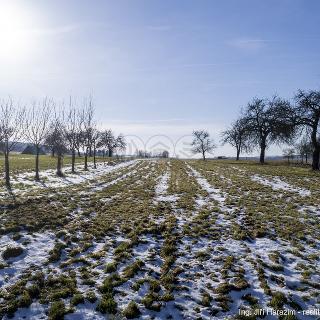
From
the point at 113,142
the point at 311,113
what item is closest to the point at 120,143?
the point at 113,142

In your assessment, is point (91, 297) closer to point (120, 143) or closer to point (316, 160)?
point (316, 160)

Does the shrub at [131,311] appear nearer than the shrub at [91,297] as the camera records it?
Result: Yes

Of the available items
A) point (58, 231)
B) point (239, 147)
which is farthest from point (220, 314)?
point (239, 147)

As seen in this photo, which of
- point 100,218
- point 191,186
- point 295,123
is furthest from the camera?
point 295,123

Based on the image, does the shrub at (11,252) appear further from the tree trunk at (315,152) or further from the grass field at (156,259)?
the tree trunk at (315,152)

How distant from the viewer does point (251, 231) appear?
11891 mm

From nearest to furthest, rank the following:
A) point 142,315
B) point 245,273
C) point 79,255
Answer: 1. point 142,315
2. point 245,273
3. point 79,255

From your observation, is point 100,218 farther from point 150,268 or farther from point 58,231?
point 150,268

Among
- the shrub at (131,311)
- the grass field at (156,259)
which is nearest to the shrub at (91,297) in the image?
the grass field at (156,259)

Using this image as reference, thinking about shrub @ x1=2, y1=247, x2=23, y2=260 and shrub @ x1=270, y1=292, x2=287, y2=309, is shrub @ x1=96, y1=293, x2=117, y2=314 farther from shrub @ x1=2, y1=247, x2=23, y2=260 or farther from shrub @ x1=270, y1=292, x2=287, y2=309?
shrub @ x1=2, y1=247, x2=23, y2=260

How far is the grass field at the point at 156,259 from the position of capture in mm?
6961

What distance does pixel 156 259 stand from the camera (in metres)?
9.34

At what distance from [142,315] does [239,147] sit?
232 feet

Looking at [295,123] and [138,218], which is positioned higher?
[295,123]
